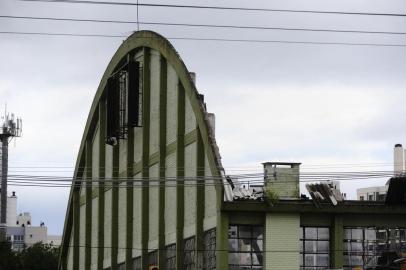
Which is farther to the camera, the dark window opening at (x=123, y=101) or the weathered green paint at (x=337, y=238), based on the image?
the dark window opening at (x=123, y=101)

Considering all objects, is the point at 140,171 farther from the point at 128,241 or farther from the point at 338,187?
the point at 338,187

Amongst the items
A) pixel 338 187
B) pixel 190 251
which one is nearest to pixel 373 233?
pixel 338 187

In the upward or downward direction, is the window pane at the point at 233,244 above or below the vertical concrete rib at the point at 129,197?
below

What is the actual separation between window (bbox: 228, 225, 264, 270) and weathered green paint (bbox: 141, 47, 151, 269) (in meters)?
11.3

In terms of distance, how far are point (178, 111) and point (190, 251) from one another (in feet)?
23.2

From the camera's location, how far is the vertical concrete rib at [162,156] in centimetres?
4631

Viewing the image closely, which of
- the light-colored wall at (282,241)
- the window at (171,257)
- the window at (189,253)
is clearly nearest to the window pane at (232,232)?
the light-colored wall at (282,241)

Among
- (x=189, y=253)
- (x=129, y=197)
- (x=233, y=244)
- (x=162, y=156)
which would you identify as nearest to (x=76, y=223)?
(x=129, y=197)

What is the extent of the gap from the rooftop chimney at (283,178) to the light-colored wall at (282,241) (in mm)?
857

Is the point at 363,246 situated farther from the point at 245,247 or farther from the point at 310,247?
the point at 245,247

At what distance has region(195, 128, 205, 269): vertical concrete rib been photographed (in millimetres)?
40812

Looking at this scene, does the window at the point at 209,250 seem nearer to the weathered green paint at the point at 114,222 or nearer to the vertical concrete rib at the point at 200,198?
the vertical concrete rib at the point at 200,198

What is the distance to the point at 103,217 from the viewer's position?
5991 cm

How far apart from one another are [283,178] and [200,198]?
4.91m
